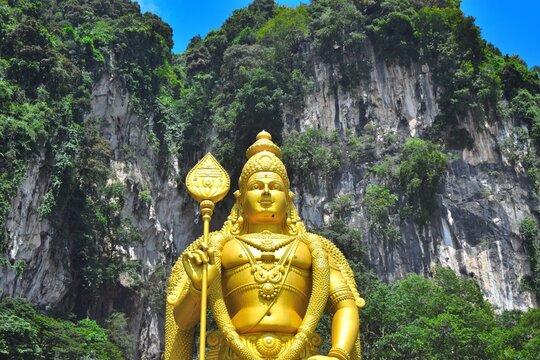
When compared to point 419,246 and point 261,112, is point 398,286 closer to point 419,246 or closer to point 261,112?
point 419,246

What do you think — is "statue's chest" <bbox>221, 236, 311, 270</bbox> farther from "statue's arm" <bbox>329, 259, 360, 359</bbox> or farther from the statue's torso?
"statue's arm" <bbox>329, 259, 360, 359</bbox>

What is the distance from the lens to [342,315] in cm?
504

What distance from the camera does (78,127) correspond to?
20.6 m

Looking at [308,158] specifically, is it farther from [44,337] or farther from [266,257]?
[266,257]

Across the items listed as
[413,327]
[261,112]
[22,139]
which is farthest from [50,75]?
[413,327]

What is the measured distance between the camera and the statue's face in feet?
18.3

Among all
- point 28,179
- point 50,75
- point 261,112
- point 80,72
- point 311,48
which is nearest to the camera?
point 28,179

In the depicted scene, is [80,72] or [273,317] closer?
[273,317]

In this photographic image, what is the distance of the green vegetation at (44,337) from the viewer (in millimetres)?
14602

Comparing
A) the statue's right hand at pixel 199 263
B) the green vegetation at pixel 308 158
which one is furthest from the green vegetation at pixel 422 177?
the statue's right hand at pixel 199 263

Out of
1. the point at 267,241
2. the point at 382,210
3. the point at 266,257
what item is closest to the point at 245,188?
the point at 267,241

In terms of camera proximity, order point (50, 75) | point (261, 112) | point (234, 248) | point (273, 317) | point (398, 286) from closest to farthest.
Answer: point (273, 317) → point (234, 248) → point (398, 286) → point (50, 75) → point (261, 112)

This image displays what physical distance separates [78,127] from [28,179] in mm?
2814

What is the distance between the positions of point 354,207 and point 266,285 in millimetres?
17670
